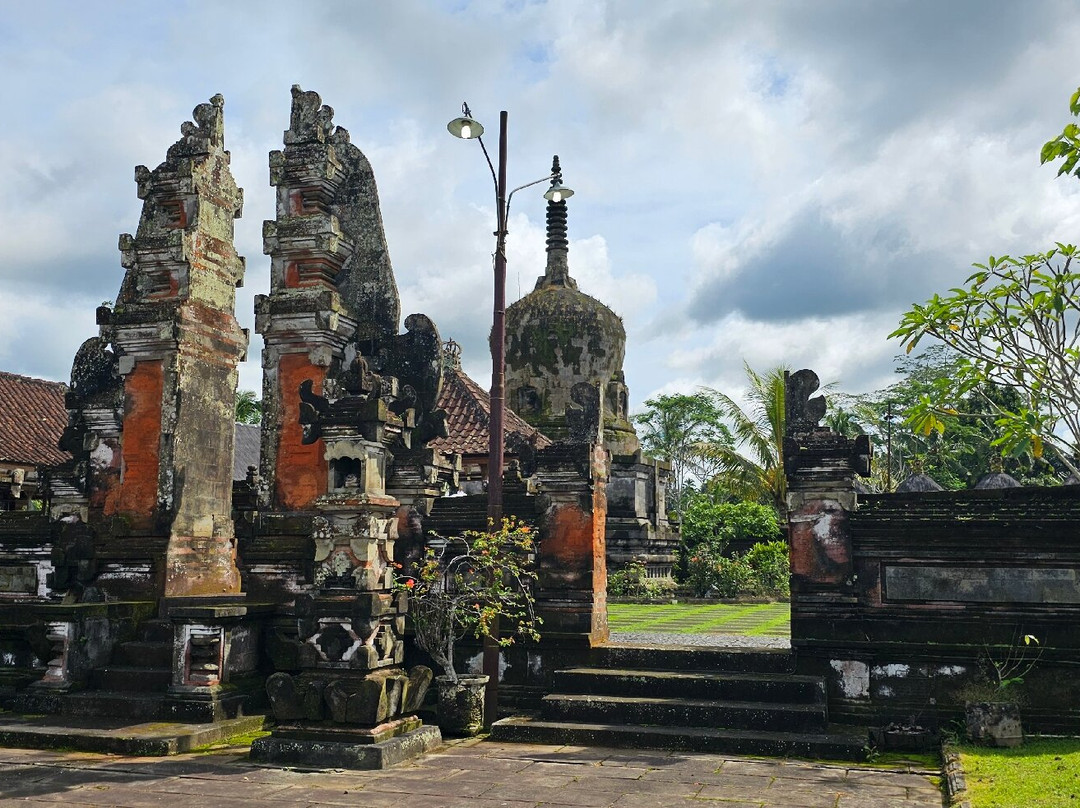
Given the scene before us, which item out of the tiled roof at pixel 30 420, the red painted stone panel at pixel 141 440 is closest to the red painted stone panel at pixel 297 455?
the red painted stone panel at pixel 141 440

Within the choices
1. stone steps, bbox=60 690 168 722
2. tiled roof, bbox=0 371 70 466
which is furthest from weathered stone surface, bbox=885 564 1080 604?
tiled roof, bbox=0 371 70 466

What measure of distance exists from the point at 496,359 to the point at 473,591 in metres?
2.58

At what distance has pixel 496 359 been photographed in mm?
11188

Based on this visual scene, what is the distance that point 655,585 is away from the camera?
28000 mm

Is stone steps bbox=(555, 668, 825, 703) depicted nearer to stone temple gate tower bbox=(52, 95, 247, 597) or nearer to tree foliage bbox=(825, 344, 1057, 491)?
stone temple gate tower bbox=(52, 95, 247, 597)

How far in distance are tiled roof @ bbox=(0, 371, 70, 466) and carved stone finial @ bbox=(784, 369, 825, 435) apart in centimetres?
2266

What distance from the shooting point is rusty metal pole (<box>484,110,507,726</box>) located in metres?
10.8

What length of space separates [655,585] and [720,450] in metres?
7.05

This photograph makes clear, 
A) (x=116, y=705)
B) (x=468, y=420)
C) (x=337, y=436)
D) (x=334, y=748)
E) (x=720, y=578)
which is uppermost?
→ (x=468, y=420)

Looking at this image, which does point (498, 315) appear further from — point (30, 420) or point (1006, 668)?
point (30, 420)

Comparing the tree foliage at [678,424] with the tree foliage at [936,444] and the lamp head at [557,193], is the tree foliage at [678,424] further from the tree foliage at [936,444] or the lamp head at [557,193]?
the lamp head at [557,193]

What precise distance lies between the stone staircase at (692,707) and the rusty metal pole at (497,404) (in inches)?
21.0

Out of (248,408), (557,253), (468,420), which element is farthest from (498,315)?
(248,408)

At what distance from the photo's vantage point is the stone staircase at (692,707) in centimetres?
939
